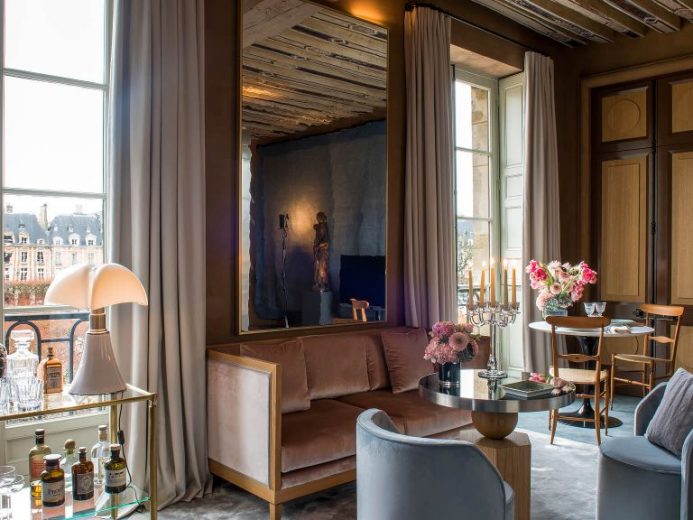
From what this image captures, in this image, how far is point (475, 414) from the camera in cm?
310

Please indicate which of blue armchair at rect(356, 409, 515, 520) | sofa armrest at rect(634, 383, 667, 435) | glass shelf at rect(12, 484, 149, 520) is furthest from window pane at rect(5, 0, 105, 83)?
sofa armrest at rect(634, 383, 667, 435)

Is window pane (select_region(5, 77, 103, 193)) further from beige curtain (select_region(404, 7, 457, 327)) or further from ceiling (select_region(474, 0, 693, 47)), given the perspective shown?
ceiling (select_region(474, 0, 693, 47))

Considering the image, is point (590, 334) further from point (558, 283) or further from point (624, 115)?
point (624, 115)

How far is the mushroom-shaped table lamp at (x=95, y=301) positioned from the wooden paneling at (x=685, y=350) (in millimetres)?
5009

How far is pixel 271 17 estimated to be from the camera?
4.11 m

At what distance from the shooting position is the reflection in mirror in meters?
4.05

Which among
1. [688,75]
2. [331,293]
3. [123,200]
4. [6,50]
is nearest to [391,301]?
[331,293]

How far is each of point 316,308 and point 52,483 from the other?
2.18 m

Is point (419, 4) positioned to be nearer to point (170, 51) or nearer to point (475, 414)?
point (170, 51)

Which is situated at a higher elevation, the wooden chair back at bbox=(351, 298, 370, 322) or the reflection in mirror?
the reflection in mirror

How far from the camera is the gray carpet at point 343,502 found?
10.7 feet

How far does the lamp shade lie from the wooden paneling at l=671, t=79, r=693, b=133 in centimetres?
519

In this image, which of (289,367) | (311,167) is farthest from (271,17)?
(289,367)

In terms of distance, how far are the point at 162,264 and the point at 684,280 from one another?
4.78 meters
